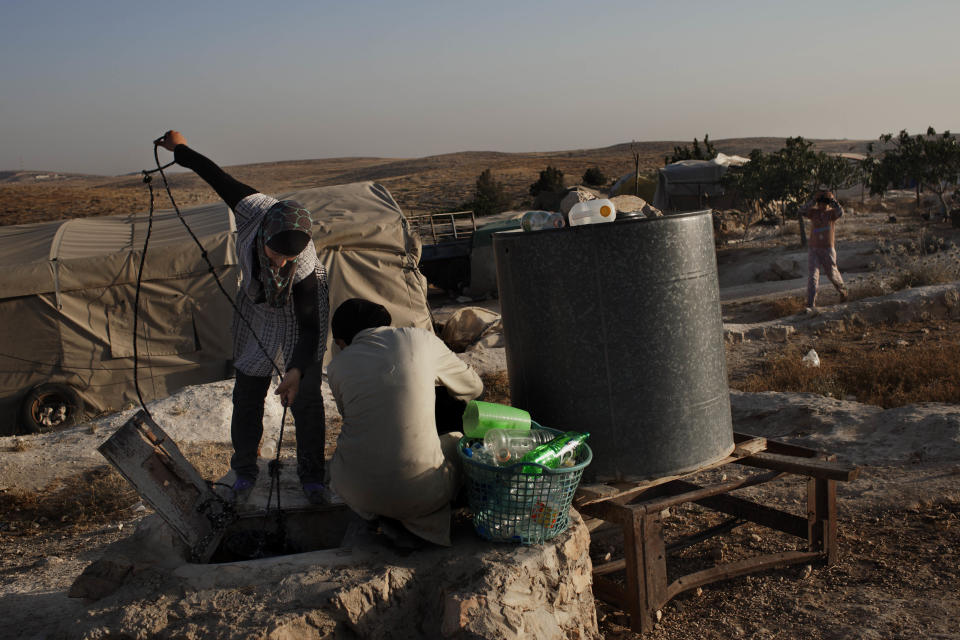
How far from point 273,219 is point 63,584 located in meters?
2.18

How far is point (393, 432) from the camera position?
114 inches

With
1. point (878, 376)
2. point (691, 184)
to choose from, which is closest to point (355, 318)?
point (878, 376)

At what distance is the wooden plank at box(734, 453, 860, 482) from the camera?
11.8ft

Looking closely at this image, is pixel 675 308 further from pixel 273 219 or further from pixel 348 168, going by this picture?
pixel 348 168

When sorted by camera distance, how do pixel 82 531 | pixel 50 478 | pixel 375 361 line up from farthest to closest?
1. pixel 50 478
2. pixel 82 531
3. pixel 375 361

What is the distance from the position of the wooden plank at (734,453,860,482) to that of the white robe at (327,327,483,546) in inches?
63.0

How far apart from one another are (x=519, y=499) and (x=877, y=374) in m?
4.97

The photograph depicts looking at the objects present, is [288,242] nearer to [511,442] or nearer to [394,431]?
[394,431]

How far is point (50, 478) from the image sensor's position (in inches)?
227

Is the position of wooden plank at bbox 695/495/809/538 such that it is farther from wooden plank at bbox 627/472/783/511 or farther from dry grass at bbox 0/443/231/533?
dry grass at bbox 0/443/231/533

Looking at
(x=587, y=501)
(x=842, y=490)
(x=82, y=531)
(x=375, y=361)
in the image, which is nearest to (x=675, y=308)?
(x=587, y=501)

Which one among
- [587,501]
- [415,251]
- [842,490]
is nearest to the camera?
[587,501]

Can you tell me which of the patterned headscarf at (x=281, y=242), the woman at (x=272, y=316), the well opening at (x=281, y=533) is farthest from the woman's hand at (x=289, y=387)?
the well opening at (x=281, y=533)

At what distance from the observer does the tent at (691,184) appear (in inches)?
982
